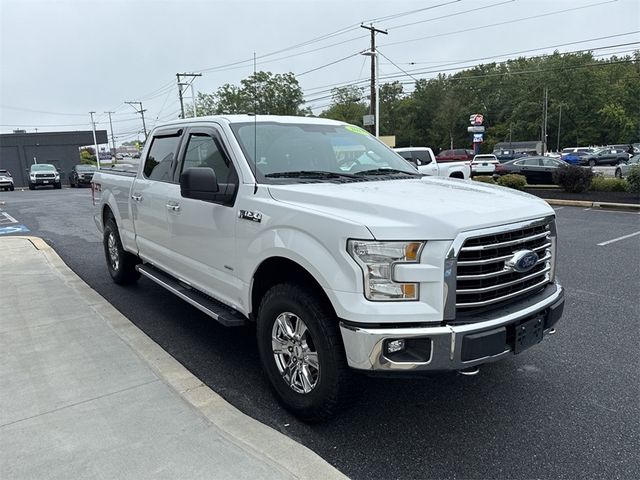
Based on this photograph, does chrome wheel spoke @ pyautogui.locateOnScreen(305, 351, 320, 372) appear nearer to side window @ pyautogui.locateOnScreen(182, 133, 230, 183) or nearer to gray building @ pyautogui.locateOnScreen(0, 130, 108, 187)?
side window @ pyautogui.locateOnScreen(182, 133, 230, 183)

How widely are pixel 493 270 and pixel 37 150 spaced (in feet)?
187

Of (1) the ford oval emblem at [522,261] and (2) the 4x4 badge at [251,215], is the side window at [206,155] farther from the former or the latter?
(1) the ford oval emblem at [522,261]

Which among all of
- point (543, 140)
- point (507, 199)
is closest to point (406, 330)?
point (507, 199)

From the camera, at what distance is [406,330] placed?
2559 millimetres

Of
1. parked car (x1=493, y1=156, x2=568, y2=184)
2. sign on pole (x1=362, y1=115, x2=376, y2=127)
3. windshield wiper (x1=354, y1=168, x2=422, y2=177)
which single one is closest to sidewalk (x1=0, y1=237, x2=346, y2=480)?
windshield wiper (x1=354, y1=168, x2=422, y2=177)

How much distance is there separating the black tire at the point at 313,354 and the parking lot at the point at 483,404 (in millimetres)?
147

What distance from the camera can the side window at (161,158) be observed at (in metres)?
4.81

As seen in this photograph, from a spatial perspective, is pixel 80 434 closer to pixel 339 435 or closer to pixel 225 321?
pixel 225 321

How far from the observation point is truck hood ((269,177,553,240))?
102 inches

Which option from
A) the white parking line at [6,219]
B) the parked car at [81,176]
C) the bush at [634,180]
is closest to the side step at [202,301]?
the white parking line at [6,219]

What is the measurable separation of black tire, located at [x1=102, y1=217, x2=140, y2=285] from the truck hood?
3569 millimetres

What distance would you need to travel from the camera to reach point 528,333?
2926mm

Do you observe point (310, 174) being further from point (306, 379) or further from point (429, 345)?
point (429, 345)

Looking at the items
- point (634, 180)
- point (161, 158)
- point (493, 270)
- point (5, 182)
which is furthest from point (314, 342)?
point (5, 182)
